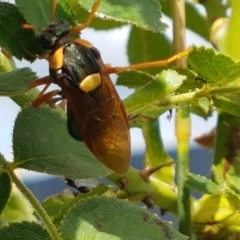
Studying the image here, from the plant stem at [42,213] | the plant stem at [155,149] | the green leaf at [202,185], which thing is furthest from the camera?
the plant stem at [155,149]

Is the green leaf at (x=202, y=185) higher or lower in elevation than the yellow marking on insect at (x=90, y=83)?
lower

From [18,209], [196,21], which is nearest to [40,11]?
[18,209]

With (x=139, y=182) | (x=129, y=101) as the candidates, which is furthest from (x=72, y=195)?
(x=129, y=101)

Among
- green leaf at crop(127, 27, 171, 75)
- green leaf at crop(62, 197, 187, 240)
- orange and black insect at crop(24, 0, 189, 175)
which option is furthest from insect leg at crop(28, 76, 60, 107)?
green leaf at crop(127, 27, 171, 75)

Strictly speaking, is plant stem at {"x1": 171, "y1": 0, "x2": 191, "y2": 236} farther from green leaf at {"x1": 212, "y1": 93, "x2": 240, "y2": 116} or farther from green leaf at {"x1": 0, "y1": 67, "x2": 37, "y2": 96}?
green leaf at {"x1": 0, "y1": 67, "x2": 37, "y2": 96}

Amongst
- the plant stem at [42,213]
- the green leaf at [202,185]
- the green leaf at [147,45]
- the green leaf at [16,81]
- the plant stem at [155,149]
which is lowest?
the plant stem at [155,149]

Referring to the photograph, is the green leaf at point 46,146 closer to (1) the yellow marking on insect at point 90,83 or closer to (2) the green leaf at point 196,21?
(1) the yellow marking on insect at point 90,83

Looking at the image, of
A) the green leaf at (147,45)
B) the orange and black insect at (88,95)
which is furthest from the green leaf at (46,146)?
the green leaf at (147,45)
